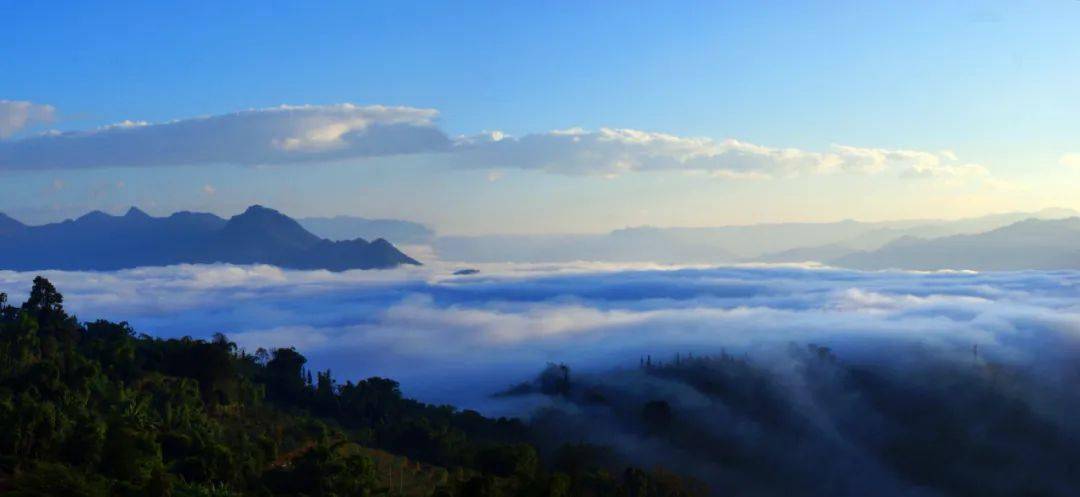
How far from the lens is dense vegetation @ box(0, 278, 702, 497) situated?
57406 millimetres

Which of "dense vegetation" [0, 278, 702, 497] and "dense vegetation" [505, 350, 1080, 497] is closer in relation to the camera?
"dense vegetation" [0, 278, 702, 497]

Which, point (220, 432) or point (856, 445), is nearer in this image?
point (220, 432)

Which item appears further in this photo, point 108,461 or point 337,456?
point 337,456

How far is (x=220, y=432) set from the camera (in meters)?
86.1

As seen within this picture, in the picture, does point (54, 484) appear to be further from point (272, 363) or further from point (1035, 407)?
point (1035, 407)

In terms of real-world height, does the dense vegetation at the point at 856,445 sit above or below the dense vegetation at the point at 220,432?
below

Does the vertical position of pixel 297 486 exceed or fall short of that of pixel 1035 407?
it exceeds it

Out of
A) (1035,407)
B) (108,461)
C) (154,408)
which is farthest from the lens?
(1035,407)

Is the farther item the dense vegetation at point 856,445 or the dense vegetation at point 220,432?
the dense vegetation at point 856,445

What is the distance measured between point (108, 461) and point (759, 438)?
468 feet

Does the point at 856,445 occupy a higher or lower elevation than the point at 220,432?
lower

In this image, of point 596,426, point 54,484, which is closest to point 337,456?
point 54,484

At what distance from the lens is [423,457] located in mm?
116938

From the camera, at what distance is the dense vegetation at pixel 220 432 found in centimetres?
5741
